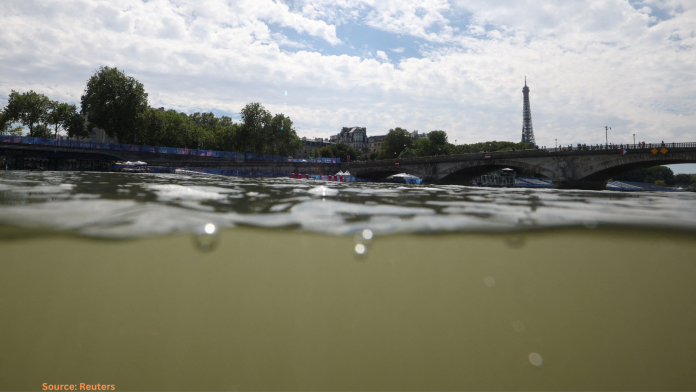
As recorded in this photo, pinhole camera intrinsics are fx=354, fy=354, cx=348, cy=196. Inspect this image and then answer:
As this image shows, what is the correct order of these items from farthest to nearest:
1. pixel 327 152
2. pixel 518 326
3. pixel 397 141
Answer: pixel 327 152
pixel 397 141
pixel 518 326

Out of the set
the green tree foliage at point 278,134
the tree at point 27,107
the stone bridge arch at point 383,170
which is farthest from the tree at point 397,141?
the tree at point 27,107

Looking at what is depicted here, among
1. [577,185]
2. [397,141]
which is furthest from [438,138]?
[577,185]

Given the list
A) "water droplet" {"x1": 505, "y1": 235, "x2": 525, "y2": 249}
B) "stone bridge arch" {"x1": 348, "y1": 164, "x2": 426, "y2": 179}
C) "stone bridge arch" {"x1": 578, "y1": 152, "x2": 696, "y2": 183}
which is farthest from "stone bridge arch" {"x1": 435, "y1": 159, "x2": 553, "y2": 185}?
"water droplet" {"x1": 505, "y1": 235, "x2": 525, "y2": 249}

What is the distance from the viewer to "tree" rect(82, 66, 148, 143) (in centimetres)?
5194

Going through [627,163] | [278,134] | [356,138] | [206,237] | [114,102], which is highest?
[356,138]

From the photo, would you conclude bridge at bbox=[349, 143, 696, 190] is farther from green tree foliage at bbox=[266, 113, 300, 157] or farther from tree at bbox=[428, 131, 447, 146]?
tree at bbox=[428, 131, 447, 146]

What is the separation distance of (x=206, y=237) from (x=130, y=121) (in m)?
60.5

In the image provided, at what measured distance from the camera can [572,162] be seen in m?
44.9

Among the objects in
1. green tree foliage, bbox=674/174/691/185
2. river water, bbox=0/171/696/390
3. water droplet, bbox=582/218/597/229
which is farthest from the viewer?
green tree foliage, bbox=674/174/691/185

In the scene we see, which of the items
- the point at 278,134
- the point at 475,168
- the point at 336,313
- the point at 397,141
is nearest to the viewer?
the point at 336,313

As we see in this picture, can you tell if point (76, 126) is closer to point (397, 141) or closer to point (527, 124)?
point (397, 141)

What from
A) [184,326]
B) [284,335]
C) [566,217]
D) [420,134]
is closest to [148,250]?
[184,326]

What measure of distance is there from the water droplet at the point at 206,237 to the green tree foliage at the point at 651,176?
152977 mm

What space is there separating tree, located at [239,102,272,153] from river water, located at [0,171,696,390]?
67.6 metres
